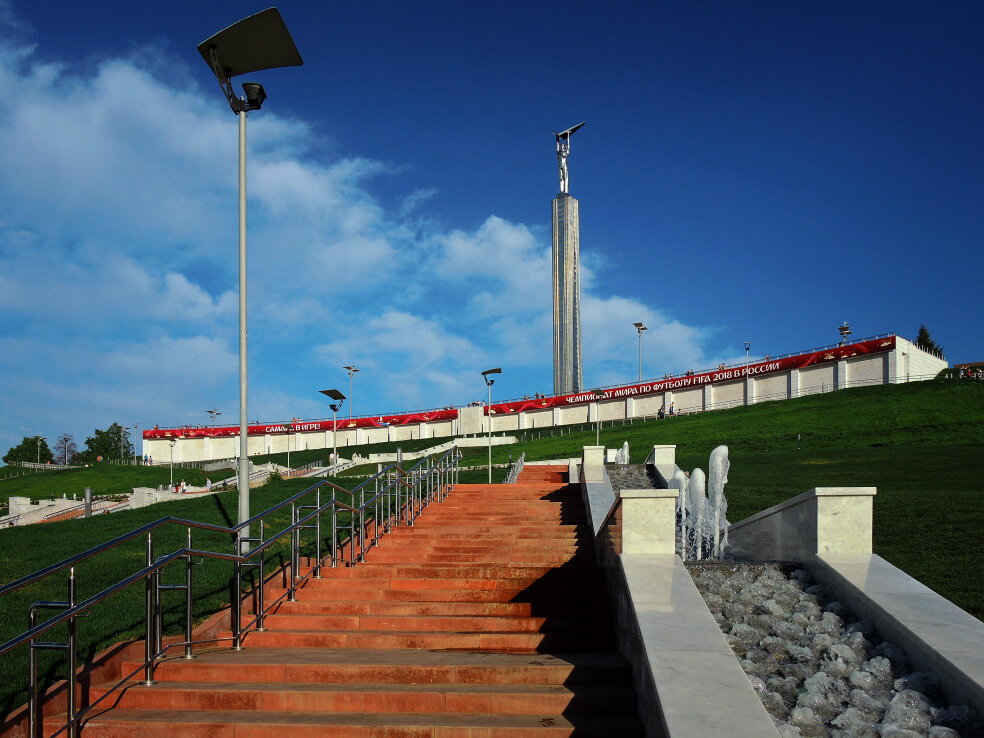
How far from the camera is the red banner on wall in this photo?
184 ft

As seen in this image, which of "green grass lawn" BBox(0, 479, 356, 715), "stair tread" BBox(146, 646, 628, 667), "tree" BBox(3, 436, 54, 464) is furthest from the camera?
"tree" BBox(3, 436, 54, 464)

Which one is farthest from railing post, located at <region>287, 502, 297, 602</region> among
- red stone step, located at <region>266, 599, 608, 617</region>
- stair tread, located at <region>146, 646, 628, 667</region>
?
stair tread, located at <region>146, 646, 628, 667</region>

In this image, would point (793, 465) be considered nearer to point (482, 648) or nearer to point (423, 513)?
point (423, 513)

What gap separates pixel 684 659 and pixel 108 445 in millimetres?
123175

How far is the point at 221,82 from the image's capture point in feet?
35.2

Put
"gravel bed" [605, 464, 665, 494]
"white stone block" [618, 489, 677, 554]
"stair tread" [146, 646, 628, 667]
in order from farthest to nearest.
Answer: "gravel bed" [605, 464, 665, 494], "white stone block" [618, 489, 677, 554], "stair tread" [146, 646, 628, 667]

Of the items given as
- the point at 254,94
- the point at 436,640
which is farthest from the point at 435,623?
the point at 254,94

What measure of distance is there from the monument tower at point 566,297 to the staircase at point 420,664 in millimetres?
69557

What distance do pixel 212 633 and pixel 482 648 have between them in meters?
2.46

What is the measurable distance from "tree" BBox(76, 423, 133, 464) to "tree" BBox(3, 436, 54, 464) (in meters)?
5.17

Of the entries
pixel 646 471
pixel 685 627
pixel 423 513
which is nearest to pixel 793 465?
pixel 646 471

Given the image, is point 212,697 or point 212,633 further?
point 212,633

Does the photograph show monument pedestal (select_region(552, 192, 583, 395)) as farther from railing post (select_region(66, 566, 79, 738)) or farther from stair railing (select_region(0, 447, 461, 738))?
railing post (select_region(66, 566, 79, 738))

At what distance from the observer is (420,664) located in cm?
577
